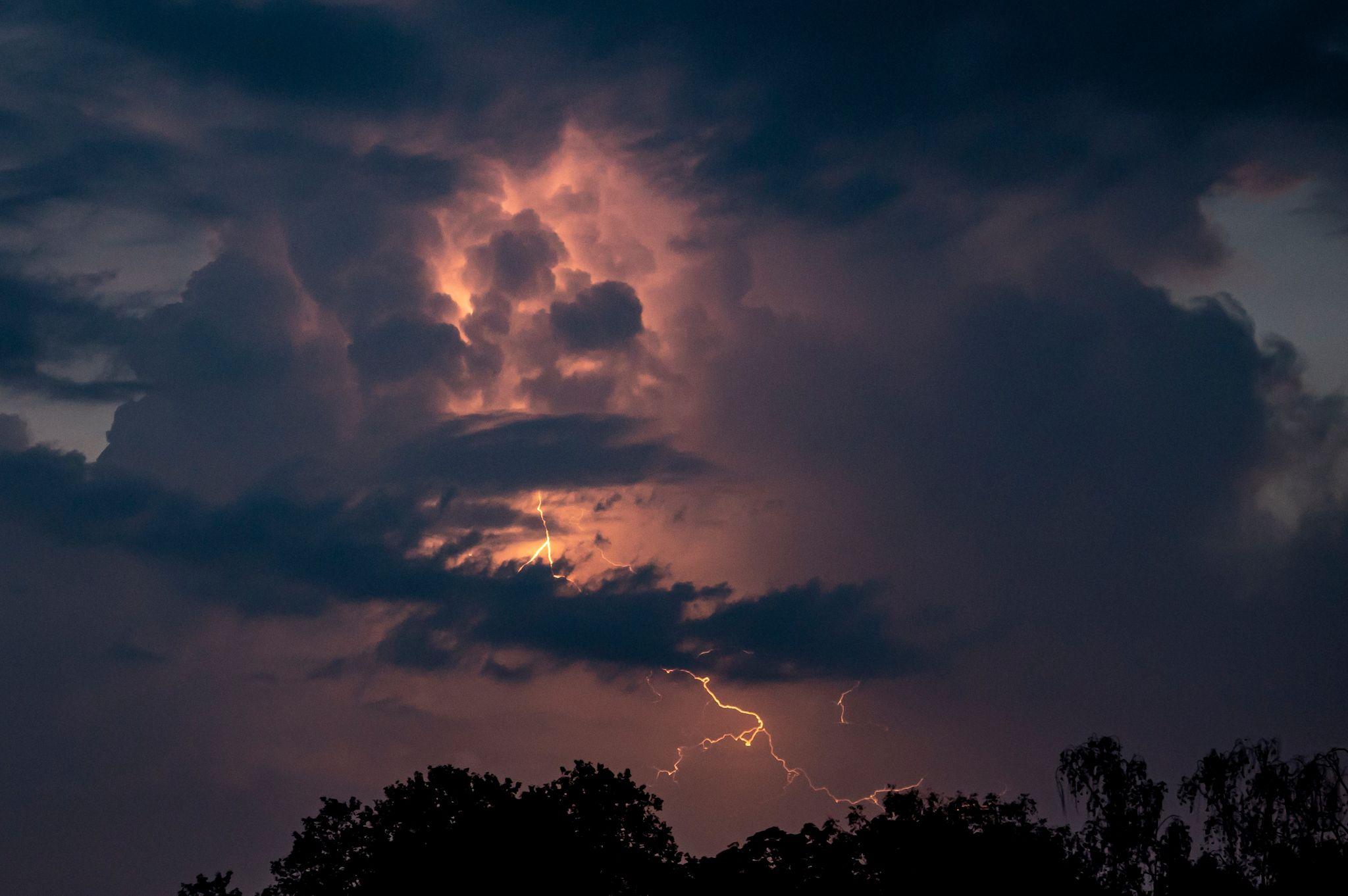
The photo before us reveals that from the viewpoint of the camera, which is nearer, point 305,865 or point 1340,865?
point 1340,865

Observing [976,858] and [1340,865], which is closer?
[1340,865]

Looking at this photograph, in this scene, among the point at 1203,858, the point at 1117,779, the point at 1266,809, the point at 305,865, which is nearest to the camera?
the point at 1266,809

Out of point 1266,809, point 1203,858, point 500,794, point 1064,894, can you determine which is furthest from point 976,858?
point 500,794

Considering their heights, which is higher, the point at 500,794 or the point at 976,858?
the point at 500,794

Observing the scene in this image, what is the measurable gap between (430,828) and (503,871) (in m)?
4.56

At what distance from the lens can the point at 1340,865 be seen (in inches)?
1329

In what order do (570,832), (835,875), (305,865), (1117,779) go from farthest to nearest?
(305,865)
(570,832)
(835,875)
(1117,779)

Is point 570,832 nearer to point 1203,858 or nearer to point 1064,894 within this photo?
point 1064,894

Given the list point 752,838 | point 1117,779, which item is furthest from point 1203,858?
point 752,838

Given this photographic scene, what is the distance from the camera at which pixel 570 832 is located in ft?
171

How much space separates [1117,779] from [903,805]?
27.2 ft

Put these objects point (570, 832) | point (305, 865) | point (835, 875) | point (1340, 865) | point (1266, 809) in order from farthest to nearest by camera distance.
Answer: point (305, 865) → point (570, 832) → point (835, 875) → point (1266, 809) → point (1340, 865)

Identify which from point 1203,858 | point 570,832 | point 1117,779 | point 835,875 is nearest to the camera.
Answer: point 1203,858

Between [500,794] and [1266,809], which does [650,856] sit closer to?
[500,794]
